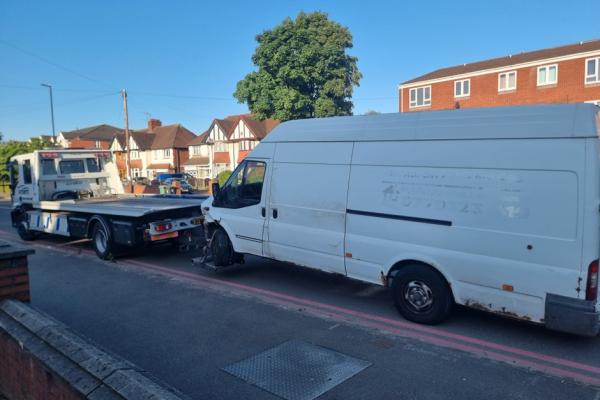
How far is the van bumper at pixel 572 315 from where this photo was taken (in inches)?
168

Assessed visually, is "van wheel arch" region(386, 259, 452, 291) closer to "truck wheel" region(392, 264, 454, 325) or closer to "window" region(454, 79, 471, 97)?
"truck wheel" region(392, 264, 454, 325)

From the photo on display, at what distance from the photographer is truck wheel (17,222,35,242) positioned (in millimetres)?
12716

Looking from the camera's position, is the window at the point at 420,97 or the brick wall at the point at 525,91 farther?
the window at the point at 420,97

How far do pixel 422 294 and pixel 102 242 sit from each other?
24.5ft

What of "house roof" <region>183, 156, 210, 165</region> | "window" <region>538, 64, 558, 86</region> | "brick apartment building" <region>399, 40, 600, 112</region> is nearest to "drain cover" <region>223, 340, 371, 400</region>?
"brick apartment building" <region>399, 40, 600, 112</region>

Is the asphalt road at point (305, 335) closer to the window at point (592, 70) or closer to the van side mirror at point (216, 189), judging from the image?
the van side mirror at point (216, 189)

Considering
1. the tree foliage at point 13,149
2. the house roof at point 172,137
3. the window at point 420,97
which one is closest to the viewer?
the tree foliage at point 13,149

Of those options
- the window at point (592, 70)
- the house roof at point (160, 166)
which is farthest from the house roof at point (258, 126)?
the window at point (592, 70)

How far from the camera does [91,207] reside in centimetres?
1023

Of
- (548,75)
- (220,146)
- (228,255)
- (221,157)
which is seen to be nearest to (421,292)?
(228,255)

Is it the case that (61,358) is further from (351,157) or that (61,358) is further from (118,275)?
(118,275)

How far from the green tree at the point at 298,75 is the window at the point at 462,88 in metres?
11.2

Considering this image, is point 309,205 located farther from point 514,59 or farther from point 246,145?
point 246,145

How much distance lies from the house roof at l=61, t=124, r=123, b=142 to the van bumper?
84.9 m
